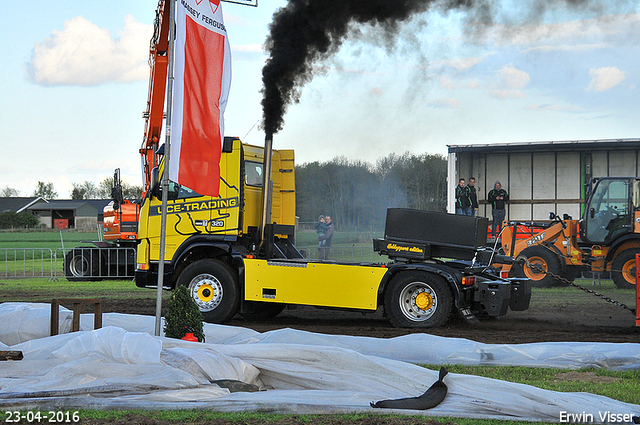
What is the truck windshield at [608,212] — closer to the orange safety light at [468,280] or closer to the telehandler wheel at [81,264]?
the orange safety light at [468,280]

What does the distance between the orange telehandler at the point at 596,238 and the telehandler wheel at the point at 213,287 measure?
7519 mm

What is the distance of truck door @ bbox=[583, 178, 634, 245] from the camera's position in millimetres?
15703

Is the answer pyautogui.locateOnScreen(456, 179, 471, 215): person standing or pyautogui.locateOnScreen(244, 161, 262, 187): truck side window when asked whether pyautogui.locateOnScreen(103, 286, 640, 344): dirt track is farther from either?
pyautogui.locateOnScreen(456, 179, 471, 215): person standing

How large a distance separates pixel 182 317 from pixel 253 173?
412 cm

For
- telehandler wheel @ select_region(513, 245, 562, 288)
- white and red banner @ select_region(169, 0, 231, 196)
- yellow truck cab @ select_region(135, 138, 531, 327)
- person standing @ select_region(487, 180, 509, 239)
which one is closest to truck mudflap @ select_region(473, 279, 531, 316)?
yellow truck cab @ select_region(135, 138, 531, 327)

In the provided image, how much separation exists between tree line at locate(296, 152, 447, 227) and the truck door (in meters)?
6.79

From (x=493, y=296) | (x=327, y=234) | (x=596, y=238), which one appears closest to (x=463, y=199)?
(x=596, y=238)

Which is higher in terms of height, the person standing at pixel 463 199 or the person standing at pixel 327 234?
the person standing at pixel 463 199

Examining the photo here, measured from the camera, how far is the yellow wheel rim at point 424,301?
10008 mm

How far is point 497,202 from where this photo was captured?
17438 millimetres

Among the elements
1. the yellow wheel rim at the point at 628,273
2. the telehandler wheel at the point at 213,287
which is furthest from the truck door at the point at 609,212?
the telehandler wheel at the point at 213,287

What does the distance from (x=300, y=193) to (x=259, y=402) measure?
17.0m

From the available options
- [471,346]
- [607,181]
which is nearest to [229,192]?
[471,346]

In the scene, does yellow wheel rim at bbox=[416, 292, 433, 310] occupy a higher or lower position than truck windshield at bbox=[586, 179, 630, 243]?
lower
